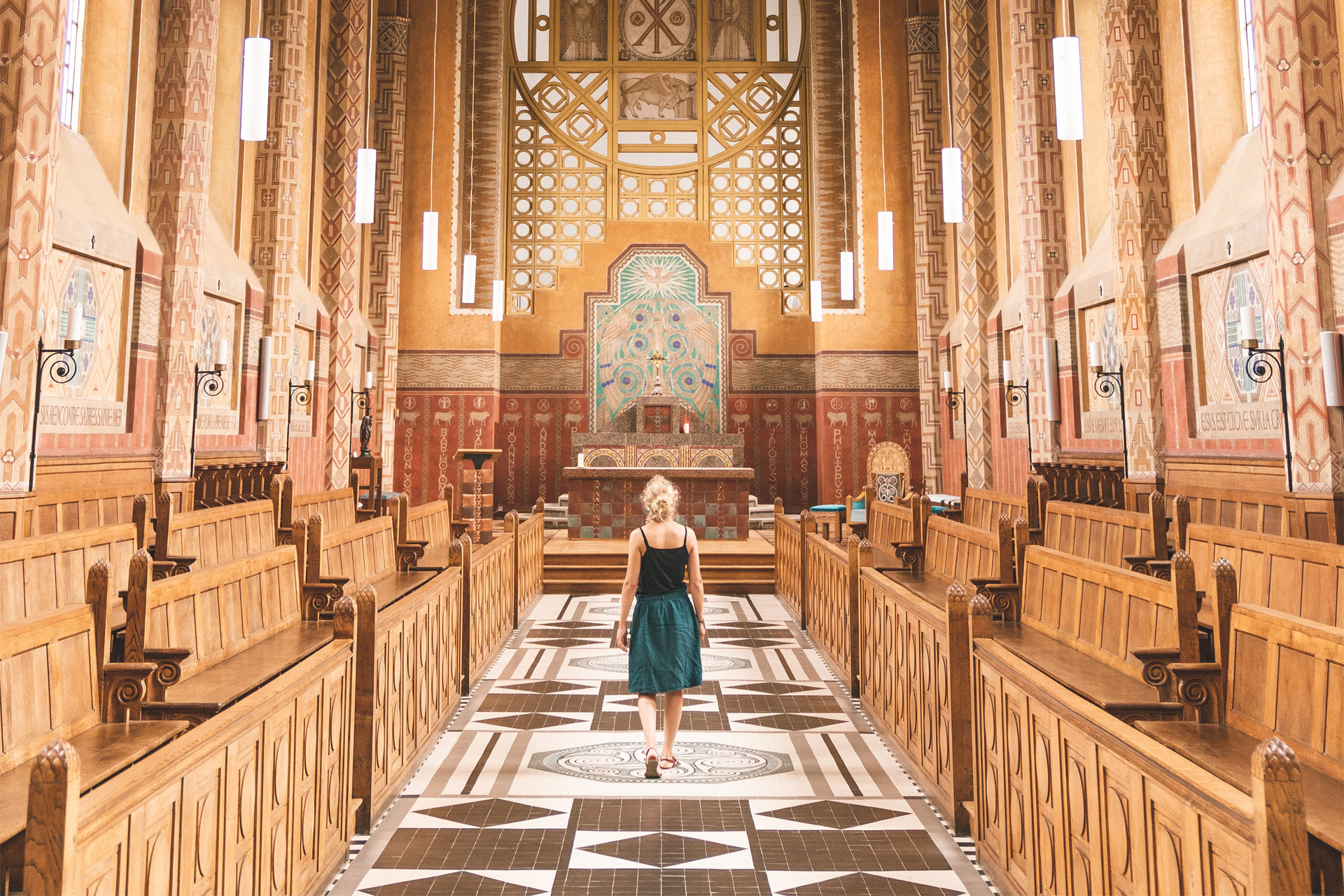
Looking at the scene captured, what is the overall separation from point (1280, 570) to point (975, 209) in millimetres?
9550

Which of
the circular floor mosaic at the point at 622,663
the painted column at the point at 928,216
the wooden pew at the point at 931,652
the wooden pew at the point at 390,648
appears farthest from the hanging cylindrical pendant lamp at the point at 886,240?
the wooden pew at the point at 390,648

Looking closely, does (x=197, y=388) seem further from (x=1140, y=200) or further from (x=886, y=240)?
(x=886, y=240)

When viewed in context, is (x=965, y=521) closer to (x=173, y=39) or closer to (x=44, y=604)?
(x=44, y=604)

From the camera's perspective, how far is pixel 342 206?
43.3ft

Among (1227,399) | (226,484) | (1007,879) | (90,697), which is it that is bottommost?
(1007,879)

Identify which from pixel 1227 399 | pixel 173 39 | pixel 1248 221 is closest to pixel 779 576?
pixel 1227 399

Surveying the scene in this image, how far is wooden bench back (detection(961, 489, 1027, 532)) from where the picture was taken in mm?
8312

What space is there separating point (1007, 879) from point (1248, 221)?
6.10m

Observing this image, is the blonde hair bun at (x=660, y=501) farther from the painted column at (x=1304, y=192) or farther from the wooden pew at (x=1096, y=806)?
the painted column at (x=1304, y=192)

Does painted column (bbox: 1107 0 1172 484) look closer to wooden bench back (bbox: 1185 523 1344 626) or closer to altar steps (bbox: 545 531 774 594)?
wooden bench back (bbox: 1185 523 1344 626)

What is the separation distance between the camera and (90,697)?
289 centimetres

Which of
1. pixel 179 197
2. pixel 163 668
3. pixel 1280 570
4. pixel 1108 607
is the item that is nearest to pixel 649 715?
pixel 1108 607

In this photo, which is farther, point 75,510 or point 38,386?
point 75,510

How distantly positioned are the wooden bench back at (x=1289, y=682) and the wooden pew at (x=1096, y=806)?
43 cm
